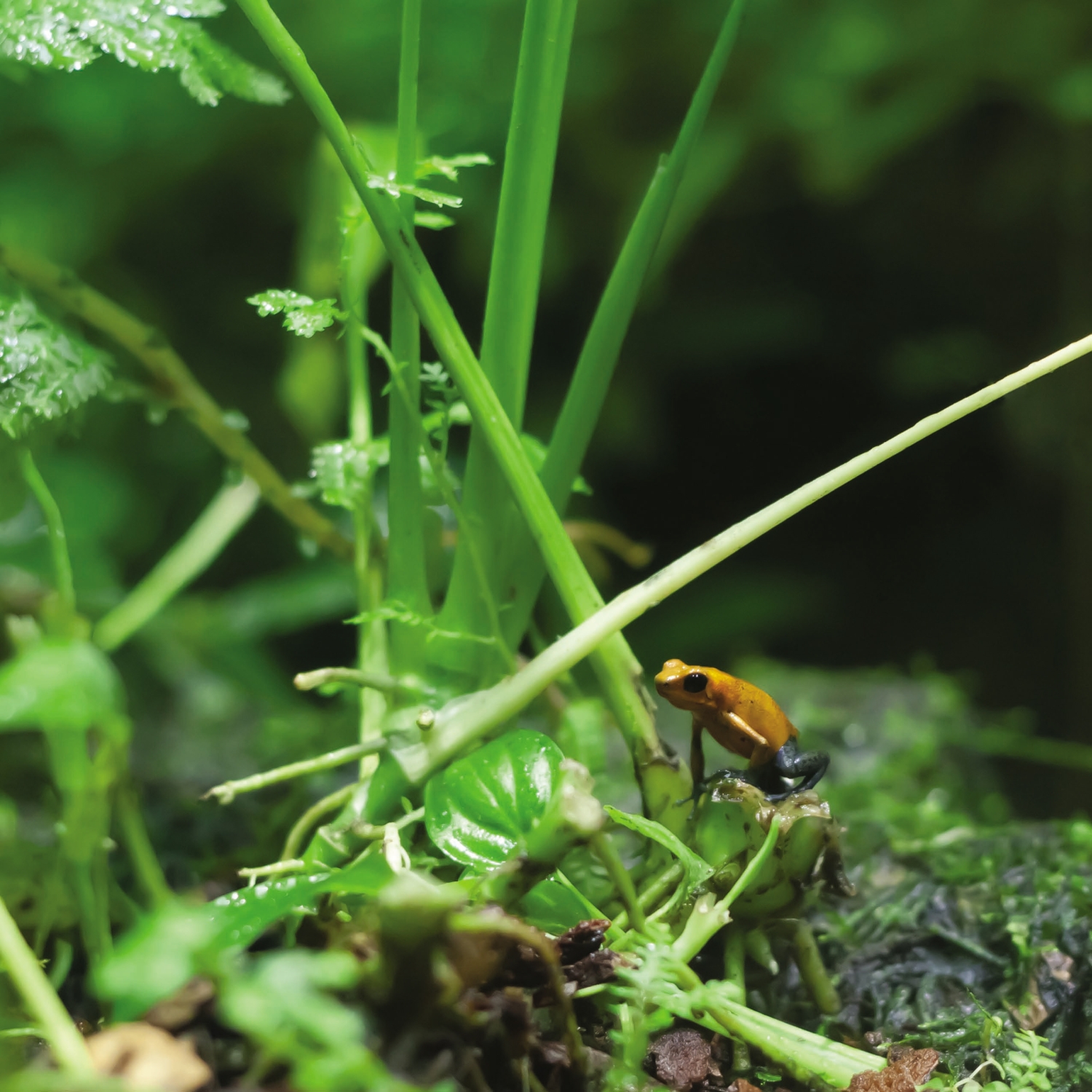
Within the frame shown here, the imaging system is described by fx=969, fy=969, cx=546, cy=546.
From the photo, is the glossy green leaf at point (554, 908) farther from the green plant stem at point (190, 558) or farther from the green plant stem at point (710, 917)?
the green plant stem at point (190, 558)

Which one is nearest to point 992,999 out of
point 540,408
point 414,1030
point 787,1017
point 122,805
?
point 787,1017

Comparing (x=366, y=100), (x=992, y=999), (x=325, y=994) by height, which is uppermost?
(x=366, y=100)

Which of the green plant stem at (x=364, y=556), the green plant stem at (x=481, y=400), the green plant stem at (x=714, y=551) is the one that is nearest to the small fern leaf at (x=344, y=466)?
the green plant stem at (x=364, y=556)

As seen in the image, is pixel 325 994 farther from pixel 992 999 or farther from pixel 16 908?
pixel 992 999

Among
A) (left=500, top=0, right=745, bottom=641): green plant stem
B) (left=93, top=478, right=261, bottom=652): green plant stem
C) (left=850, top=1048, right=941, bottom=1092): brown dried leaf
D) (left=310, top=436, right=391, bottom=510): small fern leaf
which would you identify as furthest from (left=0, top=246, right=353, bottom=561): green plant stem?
(left=850, top=1048, right=941, bottom=1092): brown dried leaf

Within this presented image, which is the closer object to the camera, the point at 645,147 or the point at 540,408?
the point at 645,147

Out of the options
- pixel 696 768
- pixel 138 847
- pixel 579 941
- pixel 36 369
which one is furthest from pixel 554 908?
pixel 36 369
